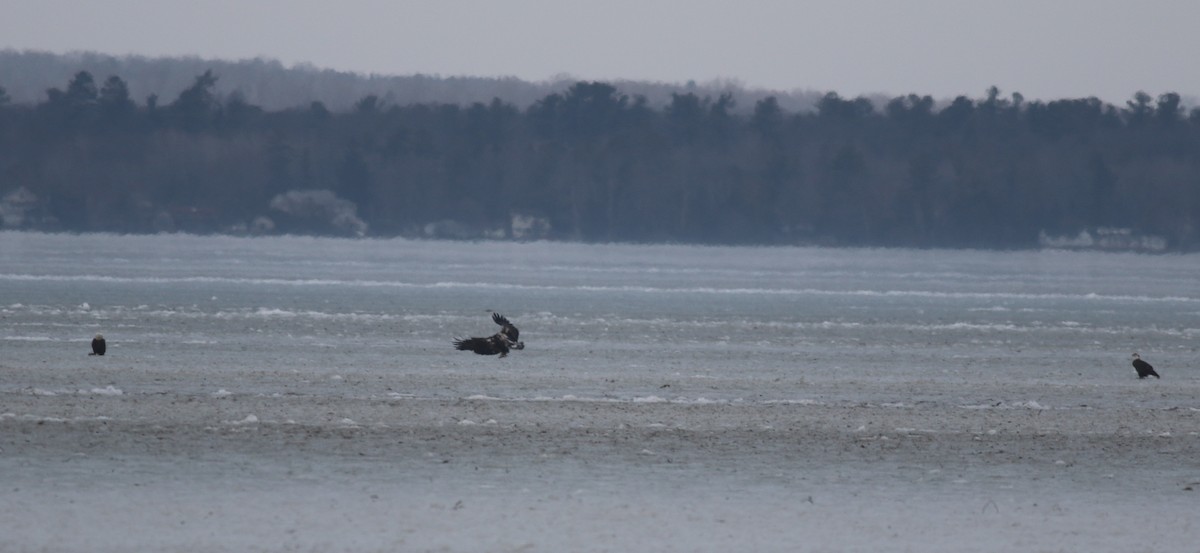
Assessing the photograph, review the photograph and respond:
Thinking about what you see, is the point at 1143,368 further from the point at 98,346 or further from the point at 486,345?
the point at 98,346

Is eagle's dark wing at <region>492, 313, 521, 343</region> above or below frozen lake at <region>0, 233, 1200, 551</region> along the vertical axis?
above

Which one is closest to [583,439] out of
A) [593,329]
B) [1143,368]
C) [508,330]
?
→ [508,330]

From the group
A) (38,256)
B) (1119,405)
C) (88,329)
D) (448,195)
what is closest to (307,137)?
(448,195)

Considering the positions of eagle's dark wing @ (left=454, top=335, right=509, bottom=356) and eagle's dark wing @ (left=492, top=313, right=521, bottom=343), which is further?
eagle's dark wing @ (left=492, top=313, right=521, bottom=343)

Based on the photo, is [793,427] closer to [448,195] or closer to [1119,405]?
[1119,405]

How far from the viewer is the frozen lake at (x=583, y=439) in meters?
14.1

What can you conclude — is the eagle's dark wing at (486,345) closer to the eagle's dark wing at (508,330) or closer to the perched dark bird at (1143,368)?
the eagle's dark wing at (508,330)

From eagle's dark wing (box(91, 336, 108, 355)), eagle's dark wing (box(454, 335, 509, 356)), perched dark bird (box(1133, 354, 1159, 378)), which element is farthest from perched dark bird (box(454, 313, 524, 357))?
perched dark bird (box(1133, 354, 1159, 378))

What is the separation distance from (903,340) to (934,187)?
14915cm

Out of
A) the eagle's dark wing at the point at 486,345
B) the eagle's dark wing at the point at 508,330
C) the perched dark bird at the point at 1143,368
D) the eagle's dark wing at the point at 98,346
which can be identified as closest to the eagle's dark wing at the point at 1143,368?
the perched dark bird at the point at 1143,368

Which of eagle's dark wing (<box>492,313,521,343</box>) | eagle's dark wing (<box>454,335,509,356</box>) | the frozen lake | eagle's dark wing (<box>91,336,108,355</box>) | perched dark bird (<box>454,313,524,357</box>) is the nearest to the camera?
the frozen lake

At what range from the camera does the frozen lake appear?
14.1m

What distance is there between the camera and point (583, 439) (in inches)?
744

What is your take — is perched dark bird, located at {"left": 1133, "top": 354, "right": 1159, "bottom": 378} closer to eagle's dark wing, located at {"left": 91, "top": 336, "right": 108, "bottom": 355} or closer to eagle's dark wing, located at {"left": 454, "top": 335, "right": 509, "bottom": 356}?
eagle's dark wing, located at {"left": 454, "top": 335, "right": 509, "bottom": 356}
